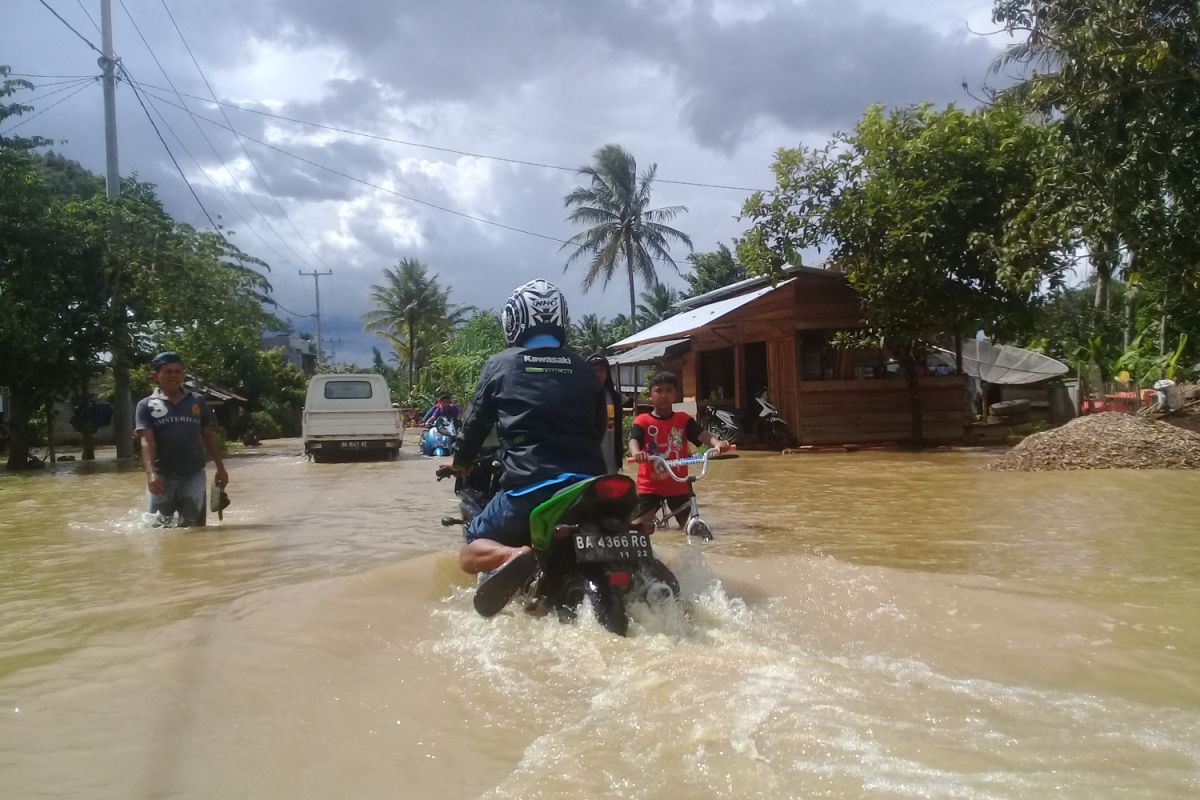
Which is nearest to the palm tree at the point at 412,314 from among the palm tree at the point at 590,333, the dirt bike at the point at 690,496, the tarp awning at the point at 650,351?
the palm tree at the point at 590,333

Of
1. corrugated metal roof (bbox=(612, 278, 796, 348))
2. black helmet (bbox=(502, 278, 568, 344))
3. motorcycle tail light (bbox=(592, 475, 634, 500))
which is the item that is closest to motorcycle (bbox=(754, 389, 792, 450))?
corrugated metal roof (bbox=(612, 278, 796, 348))

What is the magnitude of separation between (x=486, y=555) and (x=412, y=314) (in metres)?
48.7

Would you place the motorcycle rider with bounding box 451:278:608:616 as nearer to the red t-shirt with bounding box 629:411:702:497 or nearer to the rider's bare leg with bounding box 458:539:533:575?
the rider's bare leg with bounding box 458:539:533:575

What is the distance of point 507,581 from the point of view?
4.04 m

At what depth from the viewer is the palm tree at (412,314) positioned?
5181 cm

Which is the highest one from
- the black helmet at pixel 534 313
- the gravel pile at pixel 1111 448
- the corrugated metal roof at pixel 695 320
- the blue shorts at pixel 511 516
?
the corrugated metal roof at pixel 695 320

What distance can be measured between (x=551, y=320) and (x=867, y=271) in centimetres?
1367

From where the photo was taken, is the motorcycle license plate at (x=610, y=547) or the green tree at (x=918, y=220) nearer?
the motorcycle license plate at (x=610, y=547)

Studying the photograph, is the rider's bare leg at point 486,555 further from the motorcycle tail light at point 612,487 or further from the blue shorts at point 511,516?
the motorcycle tail light at point 612,487

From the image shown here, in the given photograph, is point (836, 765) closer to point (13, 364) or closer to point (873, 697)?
point (873, 697)

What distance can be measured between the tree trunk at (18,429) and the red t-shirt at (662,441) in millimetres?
17257

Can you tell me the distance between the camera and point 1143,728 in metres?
3.03

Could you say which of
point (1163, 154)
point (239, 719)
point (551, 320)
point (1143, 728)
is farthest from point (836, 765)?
Answer: point (1163, 154)

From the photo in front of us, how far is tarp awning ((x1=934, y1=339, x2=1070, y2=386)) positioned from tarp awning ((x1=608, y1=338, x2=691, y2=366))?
6744mm
